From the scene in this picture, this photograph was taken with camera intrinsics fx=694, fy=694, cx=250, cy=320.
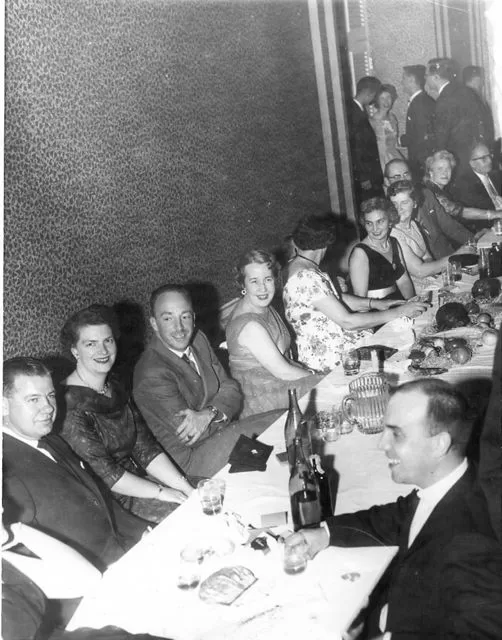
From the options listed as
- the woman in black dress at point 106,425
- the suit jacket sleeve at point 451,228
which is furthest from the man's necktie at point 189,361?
the suit jacket sleeve at point 451,228

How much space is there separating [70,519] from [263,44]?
13.3 feet

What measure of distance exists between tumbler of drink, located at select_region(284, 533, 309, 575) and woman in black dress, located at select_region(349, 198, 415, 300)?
103 inches

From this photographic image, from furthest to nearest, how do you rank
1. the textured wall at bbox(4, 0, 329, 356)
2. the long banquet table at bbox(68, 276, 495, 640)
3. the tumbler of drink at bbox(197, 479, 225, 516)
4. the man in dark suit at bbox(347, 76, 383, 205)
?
the man in dark suit at bbox(347, 76, 383, 205), the textured wall at bbox(4, 0, 329, 356), the tumbler of drink at bbox(197, 479, 225, 516), the long banquet table at bbox(68, 276, 495, 640)

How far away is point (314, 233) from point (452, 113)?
12.7 feet

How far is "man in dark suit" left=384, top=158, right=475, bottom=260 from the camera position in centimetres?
512

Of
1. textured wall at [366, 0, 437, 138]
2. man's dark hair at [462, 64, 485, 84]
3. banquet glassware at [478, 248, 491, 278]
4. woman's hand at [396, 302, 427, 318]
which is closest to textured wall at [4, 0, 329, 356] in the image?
woman's hand at [396, 302, 427, 318]

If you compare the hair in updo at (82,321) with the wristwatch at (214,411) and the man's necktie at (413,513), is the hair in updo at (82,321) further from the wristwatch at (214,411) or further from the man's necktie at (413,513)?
the man's necktie at (413,513)

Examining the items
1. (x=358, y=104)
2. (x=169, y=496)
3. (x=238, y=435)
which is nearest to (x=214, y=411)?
(x=238, y=435)

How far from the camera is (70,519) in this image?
231cm

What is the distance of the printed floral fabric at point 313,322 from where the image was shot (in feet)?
11.8

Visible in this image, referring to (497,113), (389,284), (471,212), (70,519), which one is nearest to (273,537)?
(70,519)

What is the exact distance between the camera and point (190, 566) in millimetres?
1745

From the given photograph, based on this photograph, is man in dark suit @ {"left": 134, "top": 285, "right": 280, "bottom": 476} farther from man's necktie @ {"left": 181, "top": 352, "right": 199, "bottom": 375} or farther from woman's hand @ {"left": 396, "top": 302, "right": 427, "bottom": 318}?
woman's hand @ {"left": 396, "top": 302, "right": 427, "bottom": 318}

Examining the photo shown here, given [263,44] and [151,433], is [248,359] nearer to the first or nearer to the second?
[151,433]
